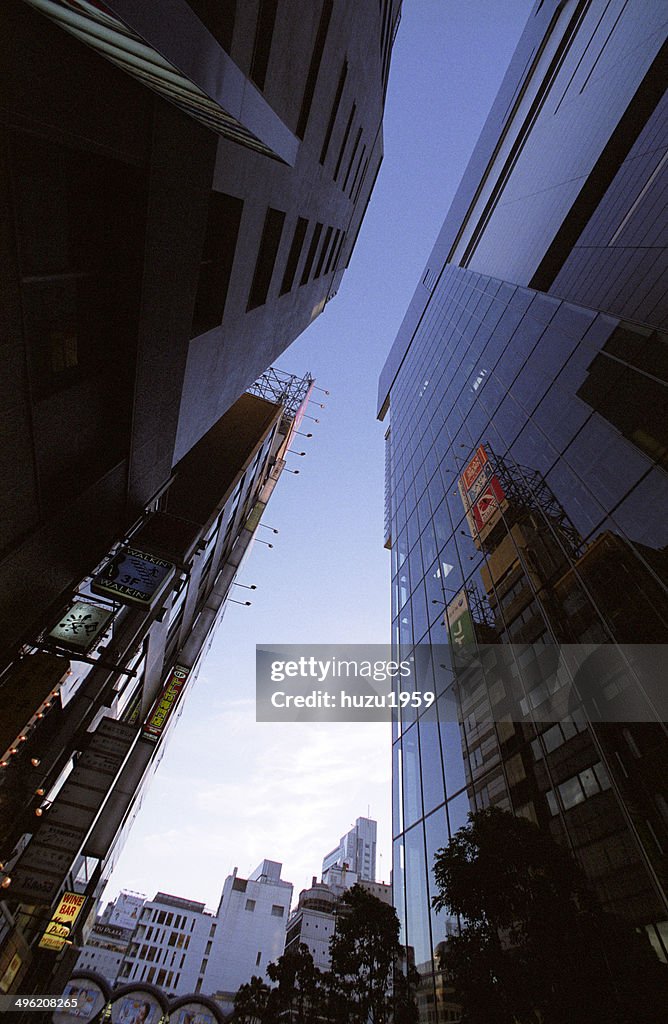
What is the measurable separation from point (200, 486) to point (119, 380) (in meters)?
13.1

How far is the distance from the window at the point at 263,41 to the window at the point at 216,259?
237cm

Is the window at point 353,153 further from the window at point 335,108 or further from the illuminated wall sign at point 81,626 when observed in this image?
the illuminated wall sign at point 81,626

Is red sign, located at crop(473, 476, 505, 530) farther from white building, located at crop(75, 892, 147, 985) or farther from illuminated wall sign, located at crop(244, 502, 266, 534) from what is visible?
white building, located at crop(75, 892, 147, 985)

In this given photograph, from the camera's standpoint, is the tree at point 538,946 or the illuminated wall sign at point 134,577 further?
the illuminated wall sign at point 134,577

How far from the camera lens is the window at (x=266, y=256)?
13.7 m

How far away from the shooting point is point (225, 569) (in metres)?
→ 38.1

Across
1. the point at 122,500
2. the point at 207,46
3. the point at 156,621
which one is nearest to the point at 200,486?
the point at 156,621

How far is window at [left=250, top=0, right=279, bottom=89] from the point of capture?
945 centimetres

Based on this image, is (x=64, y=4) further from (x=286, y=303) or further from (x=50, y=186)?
(x=286, y=303)

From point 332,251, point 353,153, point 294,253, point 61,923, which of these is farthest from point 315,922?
point 353,153

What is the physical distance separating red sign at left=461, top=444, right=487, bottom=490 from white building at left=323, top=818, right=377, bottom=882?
668 feet

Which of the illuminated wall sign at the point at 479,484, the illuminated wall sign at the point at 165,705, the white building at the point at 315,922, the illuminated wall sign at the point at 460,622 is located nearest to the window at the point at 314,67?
the illuminated wall sign at the point at 479,484

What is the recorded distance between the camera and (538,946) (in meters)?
6.93

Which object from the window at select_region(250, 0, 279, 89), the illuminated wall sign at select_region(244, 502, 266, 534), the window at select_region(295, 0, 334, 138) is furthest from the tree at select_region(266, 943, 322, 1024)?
the illuminated wall sign at select_region(244, 502, 266, 534)
